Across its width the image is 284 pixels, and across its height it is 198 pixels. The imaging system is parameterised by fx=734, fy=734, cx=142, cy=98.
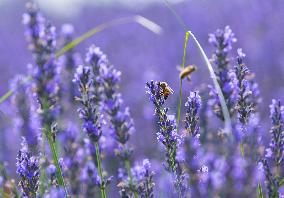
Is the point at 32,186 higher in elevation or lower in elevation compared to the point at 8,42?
lower

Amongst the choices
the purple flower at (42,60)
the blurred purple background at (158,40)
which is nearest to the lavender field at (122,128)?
the purple flower at (42,60)

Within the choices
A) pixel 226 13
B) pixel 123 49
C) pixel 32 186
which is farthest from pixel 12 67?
pixel 32 186

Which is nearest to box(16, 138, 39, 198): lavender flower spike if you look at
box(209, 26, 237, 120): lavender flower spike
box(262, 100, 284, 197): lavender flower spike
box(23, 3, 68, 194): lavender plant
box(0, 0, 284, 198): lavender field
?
box(0, 0, 284, 198): lavender field

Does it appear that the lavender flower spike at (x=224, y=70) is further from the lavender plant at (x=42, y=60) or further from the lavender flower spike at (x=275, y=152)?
the lavender plant at (x=42, y=60)

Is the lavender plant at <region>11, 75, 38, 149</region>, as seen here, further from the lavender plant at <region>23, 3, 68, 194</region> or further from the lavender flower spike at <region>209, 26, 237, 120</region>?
the lavender flower spike at <region>209, 26, 237, 120</region>

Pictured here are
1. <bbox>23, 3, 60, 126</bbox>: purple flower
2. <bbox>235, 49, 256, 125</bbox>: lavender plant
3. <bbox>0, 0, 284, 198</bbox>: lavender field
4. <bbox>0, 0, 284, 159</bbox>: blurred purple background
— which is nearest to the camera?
<bbox>0, 0, 284, 198</bbox>: lavender field

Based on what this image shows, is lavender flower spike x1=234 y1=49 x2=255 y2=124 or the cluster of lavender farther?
lavender flower spike x1=234 y1=49 x2=255 y2=124

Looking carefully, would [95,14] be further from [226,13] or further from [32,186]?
[32,186]

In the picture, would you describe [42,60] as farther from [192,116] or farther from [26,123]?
[192,116]
